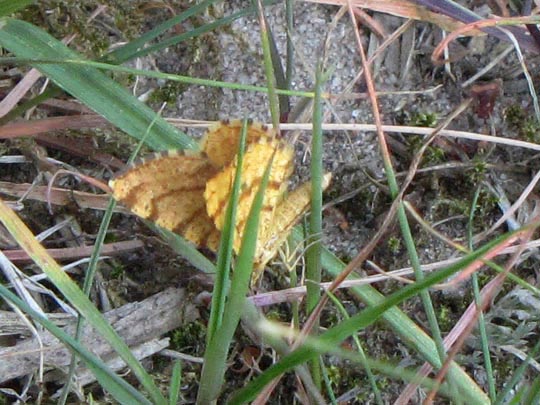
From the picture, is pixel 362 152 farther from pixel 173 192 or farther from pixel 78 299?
pixel 78 299

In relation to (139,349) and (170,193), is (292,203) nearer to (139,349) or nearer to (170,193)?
(170,193)

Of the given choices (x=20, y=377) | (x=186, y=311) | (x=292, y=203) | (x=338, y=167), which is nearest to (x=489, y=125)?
(x=338, y=167)

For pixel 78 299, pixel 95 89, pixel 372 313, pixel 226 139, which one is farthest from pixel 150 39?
pixel 372 313

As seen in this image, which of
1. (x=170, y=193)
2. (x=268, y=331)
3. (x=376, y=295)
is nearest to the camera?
(x=268, y=331)

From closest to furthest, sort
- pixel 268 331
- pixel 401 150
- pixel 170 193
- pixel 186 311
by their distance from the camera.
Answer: pixel 268 331, pixel 170 193, pixel 186 311, pixel 401 150

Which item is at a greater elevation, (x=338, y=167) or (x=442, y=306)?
(x=338, y=167)

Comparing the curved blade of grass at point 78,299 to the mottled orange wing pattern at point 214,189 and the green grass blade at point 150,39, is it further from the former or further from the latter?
the green grass blade at point 150,39
